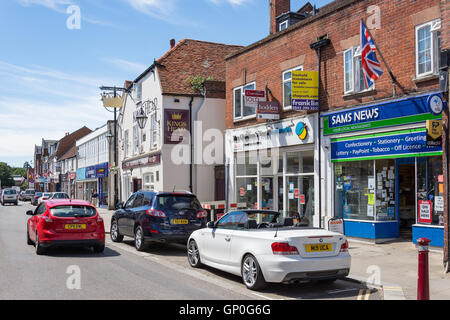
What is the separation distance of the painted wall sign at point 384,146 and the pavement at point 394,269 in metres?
2.45

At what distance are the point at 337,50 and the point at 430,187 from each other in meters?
5.26

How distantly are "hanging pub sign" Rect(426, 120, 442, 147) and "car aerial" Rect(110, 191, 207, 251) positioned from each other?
19.8 ft

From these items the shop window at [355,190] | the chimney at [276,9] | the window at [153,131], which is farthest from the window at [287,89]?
the window at [153,131]

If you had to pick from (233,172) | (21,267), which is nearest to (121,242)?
(21,267)

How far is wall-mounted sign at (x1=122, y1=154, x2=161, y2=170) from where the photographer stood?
82.1ft

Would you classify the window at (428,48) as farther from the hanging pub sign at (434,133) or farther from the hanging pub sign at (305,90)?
the hanging pub sign at (305,90)

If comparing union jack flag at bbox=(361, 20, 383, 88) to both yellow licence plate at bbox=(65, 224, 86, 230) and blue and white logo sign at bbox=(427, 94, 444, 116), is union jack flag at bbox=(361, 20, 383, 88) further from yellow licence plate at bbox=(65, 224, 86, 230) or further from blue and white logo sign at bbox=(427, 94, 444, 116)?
yellow licence plate at bbox=(65, 224, 86, 230)

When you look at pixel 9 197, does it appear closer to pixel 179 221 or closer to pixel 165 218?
pixel 165 218

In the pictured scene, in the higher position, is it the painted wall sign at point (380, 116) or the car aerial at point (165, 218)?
the painted wall sign at point (380, 116)

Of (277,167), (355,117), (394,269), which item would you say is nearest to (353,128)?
(355,117)

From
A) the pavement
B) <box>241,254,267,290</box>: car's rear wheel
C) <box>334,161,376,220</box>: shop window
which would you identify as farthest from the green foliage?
<box>241,254,267,290</box>: car's rear wheel

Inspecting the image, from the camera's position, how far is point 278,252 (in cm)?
756

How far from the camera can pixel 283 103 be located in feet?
55.8

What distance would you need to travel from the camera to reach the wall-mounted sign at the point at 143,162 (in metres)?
25.0
